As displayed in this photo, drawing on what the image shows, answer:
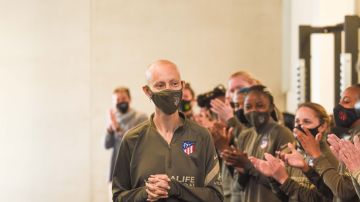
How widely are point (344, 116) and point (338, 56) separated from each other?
2.56m

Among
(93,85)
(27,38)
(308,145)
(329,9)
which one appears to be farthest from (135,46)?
(308,145)

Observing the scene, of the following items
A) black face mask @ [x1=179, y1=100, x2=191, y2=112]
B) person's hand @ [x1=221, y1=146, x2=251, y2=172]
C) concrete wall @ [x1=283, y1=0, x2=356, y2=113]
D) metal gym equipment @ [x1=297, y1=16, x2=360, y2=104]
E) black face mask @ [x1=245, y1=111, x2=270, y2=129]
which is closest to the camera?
person's hand @ [x1=221, y1=146, x2=251, y2=172]

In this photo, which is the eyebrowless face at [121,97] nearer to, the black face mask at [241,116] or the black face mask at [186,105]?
the black face mask at [186,105]

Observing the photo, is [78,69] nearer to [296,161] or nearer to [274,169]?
[274,169]

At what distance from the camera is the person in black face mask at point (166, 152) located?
10.0ft

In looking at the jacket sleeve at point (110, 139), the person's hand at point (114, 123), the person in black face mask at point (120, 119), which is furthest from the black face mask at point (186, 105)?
the jacket sleeve at point (110, 139)

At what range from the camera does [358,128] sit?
3455 mm

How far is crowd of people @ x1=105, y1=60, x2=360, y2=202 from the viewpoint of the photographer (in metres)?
3.06

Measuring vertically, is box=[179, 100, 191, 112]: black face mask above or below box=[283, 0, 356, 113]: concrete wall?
below

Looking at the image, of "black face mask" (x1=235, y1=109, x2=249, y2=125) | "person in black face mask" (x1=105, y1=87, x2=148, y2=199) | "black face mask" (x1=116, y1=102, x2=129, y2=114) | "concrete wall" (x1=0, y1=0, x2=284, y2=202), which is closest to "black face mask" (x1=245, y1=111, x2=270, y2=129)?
"black face mask" (x1=235, y1=109, x2=249, y2=125)

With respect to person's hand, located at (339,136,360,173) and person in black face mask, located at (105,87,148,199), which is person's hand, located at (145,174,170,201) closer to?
person's hand, located at (339,136,360,173)

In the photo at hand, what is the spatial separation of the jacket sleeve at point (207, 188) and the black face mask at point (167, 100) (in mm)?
219

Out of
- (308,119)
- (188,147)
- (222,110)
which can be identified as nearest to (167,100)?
(188,147)

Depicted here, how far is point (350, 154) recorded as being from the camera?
2988 millimetres
